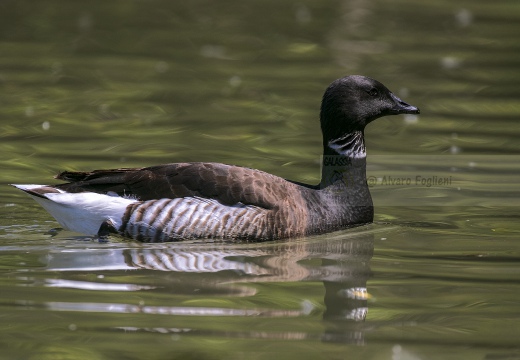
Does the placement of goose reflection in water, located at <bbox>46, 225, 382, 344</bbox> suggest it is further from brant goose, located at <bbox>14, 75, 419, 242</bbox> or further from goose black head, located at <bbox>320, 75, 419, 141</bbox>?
goose black head, located at <bbox>320, 75, 419, 141</bbox>

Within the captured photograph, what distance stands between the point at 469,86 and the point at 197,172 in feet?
27.0

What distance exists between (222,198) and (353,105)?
1.87 m

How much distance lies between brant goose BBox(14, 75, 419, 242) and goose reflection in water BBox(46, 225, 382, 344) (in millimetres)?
198

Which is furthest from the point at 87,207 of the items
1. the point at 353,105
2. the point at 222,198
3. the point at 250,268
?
the point at 353,105

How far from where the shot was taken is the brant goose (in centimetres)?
1093

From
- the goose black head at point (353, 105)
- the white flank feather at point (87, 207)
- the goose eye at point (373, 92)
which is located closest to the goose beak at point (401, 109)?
the goose black head at point (353, 105)

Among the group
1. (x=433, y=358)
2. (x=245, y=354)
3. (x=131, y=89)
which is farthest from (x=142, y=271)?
(x=131, y=89)

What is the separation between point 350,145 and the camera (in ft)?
39.0

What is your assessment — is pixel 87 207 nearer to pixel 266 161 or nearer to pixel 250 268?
pixel 250 268

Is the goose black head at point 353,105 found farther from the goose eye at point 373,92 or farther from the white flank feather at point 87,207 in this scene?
the white flank feather at point 87,207

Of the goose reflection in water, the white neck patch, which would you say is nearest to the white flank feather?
the goose reflection in water

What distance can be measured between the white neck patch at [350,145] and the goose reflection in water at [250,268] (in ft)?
2.68

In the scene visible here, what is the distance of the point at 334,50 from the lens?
20.0 m

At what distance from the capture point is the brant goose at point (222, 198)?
35.9ft
